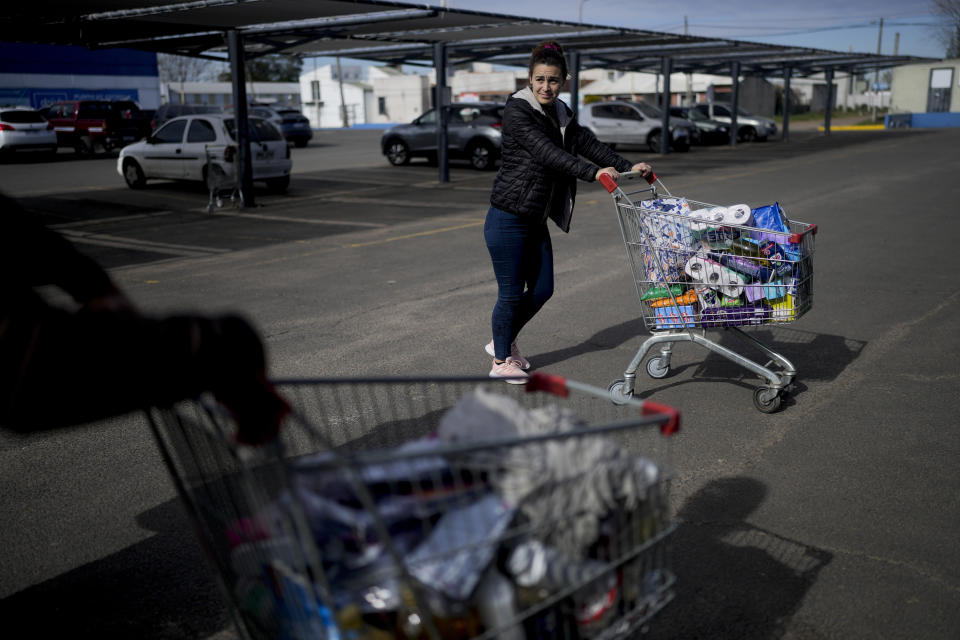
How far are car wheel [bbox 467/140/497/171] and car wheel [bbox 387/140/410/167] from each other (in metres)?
2.29

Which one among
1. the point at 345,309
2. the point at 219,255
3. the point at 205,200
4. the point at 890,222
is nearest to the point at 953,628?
the point at 345,309

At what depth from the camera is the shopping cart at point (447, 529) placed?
60.6 inches

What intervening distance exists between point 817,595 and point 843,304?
4825 mm

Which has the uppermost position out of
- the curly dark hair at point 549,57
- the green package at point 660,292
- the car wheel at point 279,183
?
the curly dark hair at point 549,57

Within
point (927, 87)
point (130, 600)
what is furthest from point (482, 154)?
point (927, 87)

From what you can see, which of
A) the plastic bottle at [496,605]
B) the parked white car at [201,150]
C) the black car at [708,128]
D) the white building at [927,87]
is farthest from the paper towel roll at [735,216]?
the white building at [927,87]

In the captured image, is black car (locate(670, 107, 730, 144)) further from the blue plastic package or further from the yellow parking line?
the blue plastic package

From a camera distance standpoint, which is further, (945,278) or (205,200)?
(205,200)

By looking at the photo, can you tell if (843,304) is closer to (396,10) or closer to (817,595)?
(817,595)

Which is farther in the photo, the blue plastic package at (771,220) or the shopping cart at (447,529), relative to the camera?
the blue plastic package at (771,220)

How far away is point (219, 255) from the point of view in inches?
410

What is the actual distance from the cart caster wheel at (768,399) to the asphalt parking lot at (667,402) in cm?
6

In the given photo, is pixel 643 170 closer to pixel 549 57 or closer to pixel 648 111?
pixel 549 57

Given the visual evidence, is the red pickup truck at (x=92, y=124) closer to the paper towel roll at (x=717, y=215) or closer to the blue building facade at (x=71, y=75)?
the blue building facade at (x=71, y=75)
